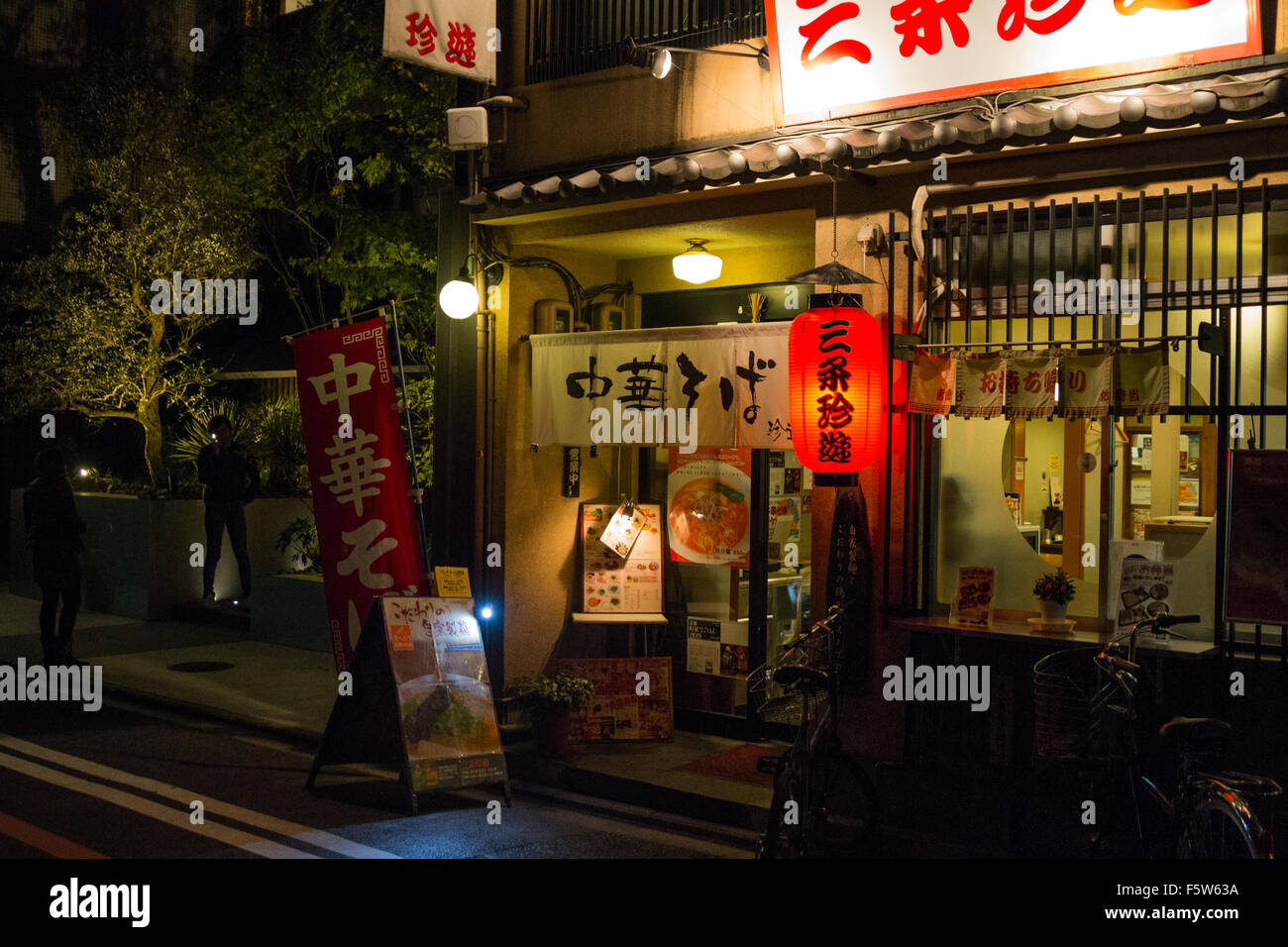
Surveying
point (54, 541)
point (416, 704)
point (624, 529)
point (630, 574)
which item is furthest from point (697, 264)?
point (54, 541)

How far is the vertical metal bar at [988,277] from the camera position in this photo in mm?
8133

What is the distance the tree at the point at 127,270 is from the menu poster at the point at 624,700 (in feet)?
36.6

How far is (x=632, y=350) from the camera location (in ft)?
34.8

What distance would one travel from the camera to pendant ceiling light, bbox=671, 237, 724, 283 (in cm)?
1100

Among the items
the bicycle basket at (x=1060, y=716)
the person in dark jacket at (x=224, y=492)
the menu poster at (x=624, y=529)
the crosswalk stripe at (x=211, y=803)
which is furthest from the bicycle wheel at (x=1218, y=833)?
the person in dark jacket at (x=224, y=492)

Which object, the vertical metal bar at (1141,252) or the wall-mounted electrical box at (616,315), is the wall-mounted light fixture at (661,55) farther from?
the vertical metal bar at (1141,252)

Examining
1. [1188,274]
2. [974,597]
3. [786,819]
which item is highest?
[1188,274]

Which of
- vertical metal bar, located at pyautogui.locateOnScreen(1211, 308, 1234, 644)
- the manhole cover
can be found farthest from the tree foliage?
vertical metal bar, located at pyautogui.locateOnScreen(1211, 308, 1234, 644)

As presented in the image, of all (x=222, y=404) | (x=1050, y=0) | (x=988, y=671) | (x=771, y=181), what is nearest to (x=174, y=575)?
(x=222, y=404)

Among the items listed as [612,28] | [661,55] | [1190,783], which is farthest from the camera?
[612,28]

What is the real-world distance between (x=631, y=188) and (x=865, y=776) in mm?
5286

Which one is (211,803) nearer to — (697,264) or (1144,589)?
(697,264)

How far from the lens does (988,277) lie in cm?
826

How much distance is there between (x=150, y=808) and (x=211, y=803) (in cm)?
43
